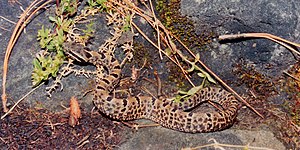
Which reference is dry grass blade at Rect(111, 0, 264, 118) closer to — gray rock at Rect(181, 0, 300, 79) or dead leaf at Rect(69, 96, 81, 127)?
gray rock at Rect(181, 0, 300, 79)

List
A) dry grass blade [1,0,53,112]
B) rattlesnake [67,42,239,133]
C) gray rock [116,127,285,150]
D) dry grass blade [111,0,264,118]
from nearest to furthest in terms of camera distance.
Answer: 1. gray rock [116,127,285,150]
2. rattlesnake [67,42,239,133]
3. dry grass blade [1,0,53,112]
4. dry grass blade [111,0,264,118]

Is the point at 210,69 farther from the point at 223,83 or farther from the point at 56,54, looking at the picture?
the point at 56,54

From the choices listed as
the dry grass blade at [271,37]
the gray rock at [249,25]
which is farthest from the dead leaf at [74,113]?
the dry grass blade at [271,37]

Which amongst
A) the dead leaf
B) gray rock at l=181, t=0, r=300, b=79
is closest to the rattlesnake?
the dead leaf

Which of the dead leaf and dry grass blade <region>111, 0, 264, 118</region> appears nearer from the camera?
the dead leaf

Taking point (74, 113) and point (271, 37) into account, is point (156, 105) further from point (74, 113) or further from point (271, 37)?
point (271, 37)

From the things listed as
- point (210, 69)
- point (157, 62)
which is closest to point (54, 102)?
point (157, 62)

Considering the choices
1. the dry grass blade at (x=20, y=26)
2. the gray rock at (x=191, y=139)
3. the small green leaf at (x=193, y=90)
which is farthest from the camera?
the dry grass blade at (x=20, y=26)

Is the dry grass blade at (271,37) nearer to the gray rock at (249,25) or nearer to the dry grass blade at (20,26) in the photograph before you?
the gray rock at (249,25)
